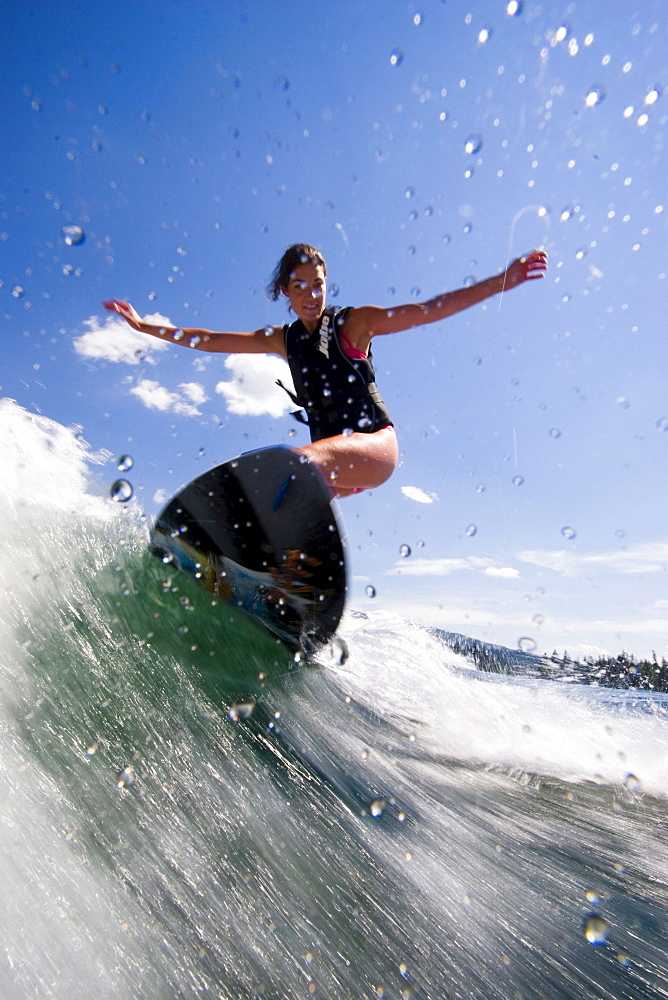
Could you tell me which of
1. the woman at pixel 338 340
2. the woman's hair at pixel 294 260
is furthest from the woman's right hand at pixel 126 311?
the woman's hair at pixel 294 260

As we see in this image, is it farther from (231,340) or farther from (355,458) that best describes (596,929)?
(231,340)

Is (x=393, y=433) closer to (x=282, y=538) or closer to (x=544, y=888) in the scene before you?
(x=282, y=538)

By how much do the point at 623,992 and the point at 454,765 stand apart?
1.31 meters

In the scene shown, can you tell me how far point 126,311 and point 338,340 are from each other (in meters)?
1.36

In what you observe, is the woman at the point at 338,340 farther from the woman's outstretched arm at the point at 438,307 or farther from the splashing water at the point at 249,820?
the splashing water at the point at 249,820

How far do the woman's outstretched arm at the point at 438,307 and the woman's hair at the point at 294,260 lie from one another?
1.53 ft

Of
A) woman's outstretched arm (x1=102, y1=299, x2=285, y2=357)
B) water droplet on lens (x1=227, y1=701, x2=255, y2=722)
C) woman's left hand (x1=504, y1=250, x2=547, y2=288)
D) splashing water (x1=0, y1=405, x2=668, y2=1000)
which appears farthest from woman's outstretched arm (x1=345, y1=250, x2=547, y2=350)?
water droplet on lens (x1=227, y1=701, x2=255, y2=722)

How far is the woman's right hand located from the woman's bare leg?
1496 mm

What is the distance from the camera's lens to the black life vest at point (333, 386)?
10.1ft

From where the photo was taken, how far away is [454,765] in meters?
2.43

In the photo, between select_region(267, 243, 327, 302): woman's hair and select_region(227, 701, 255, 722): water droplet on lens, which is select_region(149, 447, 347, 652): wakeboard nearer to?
select_region(227, 701, 255, 722): water droplet on lens

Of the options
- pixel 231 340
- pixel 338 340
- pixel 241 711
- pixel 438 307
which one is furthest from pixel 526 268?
pixel 241 711

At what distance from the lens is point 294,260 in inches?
131

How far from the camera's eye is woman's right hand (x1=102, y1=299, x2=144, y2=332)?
10.5 ft
